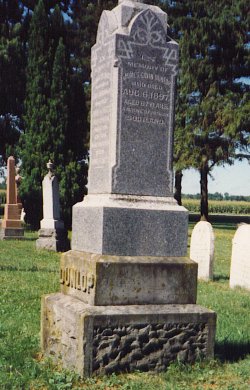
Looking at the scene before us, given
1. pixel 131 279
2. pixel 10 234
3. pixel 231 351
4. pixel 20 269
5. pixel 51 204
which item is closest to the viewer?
pixel 131 279

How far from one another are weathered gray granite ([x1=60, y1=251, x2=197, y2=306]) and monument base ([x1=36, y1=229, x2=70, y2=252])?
10079 mm

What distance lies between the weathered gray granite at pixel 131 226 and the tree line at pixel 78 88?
17566mm

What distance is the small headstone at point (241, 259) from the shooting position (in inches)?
388

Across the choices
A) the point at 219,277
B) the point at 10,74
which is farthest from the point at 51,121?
the point at 219,277

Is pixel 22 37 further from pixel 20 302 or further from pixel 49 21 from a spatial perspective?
pixel 20 302

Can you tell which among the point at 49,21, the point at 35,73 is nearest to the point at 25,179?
the point at 35,73

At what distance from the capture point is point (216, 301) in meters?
8.40

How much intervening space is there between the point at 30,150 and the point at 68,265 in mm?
18884

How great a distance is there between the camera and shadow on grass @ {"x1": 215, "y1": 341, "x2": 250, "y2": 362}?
5410 mm

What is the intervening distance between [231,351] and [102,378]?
154 centimetres

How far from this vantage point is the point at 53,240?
15.4 meters

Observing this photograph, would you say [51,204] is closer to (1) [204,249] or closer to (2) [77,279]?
(1) [204,249]

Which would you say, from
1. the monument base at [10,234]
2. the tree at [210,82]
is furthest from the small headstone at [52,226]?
the tree at [210,82]

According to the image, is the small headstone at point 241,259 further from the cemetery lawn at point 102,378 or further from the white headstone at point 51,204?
the white headstone at point 51,204
